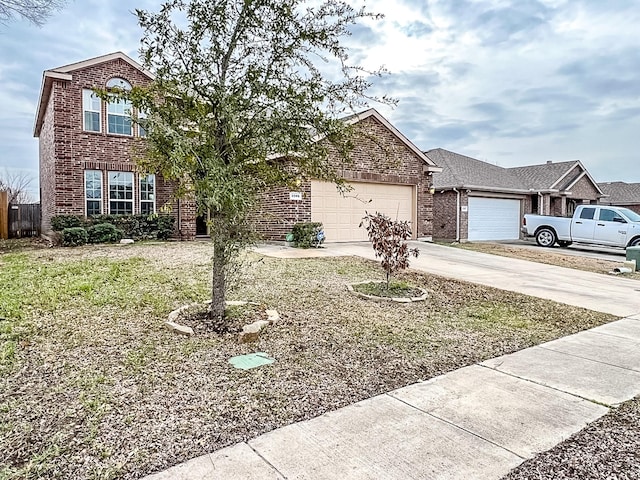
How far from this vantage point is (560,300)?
7605mm

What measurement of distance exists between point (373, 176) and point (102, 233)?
9323 mm

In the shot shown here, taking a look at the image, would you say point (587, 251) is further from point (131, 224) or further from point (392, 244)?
point (131, 224)

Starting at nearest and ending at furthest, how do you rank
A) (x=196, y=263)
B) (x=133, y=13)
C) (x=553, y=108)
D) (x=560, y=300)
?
(x=133, y=13), (x=560, y=300), (x=196, y=263), (x=553, y=108)

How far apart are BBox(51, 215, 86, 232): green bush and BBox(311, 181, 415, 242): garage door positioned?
7.76 meters

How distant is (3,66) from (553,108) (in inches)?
899

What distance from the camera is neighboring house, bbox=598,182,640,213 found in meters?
31.0

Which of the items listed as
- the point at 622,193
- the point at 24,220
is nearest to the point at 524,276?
the point at 24,220

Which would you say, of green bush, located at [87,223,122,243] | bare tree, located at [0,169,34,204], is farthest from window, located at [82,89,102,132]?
bare tree, located at [0,169,34,204]

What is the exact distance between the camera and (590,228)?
17062 millimetres

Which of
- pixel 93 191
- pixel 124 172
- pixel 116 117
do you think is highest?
pixel 116 117

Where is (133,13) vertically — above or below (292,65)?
above

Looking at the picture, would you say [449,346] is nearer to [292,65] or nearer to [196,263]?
[292,65]

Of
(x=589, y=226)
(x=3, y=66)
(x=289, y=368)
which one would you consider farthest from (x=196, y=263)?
(x=589, y=226)

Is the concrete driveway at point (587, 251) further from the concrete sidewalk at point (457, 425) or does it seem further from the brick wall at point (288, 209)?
the concrete sidewalk at point (457, 425)
